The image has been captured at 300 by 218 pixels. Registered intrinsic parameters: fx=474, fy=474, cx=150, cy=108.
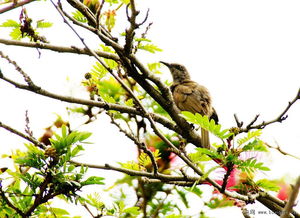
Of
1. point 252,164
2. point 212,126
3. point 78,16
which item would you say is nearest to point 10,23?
point 78,16

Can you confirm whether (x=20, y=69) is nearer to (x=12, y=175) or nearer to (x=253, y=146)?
(x=12, y=175)

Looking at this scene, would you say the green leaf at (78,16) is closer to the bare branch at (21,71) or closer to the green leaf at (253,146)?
the bare branch at (21,71)

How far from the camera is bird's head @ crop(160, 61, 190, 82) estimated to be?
7.47m

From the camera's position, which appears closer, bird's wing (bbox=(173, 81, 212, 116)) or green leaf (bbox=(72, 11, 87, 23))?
green leaf (bbox=(72, 11, 87, 23))

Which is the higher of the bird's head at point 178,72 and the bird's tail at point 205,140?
the bird's head at point 178,72

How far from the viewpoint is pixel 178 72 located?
7523 millimetres

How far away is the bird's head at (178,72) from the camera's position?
24.5ft

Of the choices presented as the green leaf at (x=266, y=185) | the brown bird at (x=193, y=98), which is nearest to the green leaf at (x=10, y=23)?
the green leaf at (x=266, y=185)

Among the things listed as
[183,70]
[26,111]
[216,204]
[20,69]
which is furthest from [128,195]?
[183,70]

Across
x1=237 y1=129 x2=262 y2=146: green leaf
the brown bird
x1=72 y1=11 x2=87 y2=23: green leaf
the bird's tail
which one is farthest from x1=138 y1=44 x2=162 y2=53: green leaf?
the brown bird

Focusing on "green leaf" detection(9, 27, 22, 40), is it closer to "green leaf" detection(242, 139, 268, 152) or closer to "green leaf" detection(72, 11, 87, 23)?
"green leaf" detection(72, 11, 87, 23)

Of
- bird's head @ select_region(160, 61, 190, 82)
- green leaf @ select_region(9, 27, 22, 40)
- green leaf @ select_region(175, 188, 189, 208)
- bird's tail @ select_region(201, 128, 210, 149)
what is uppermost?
green leaf @ select_region(9, 27, 22, 40)

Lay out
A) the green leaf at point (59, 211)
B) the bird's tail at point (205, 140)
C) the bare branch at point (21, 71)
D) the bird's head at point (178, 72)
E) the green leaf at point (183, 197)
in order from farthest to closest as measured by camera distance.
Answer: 1. the bird's head at point (178, 72)
2. the green leaf at point (183, 197)
3. the bird's tail at point (205, 140)
4. the green leaf at point (59, 211)
5. the bare branch at point (21, 71)

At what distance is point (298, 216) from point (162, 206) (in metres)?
1.41
